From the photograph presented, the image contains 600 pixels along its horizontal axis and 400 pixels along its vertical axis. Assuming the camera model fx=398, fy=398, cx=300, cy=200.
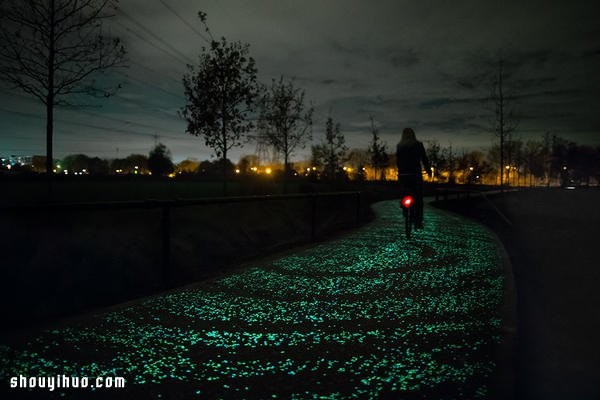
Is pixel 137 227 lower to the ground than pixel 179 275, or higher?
higher

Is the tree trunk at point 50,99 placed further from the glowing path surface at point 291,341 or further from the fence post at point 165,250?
the glowing path surface at point 291,341

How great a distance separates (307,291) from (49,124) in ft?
35.4

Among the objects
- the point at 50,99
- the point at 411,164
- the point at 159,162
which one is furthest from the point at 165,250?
the point at 159,162

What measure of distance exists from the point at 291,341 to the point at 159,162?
10863cm

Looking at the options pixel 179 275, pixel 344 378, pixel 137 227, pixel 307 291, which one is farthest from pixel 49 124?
pixel 344 378

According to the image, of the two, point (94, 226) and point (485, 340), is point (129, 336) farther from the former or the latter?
point (94, 226)

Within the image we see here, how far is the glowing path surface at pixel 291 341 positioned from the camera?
7.89ft

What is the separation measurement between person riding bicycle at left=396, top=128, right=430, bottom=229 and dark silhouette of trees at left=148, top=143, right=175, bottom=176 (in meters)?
102

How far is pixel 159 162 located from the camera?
10469 centimetres

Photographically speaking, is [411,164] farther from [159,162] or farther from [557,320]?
[159,162]

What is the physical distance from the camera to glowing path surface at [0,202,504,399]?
2404 mm

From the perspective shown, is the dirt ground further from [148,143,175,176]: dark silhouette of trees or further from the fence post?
[148,143,175,176]: dark silhouette of trees

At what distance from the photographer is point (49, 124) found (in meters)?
11.7

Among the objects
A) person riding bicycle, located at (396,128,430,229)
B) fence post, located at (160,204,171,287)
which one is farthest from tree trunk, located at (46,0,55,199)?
person riding bicycle, located at (396,128,430,229)
